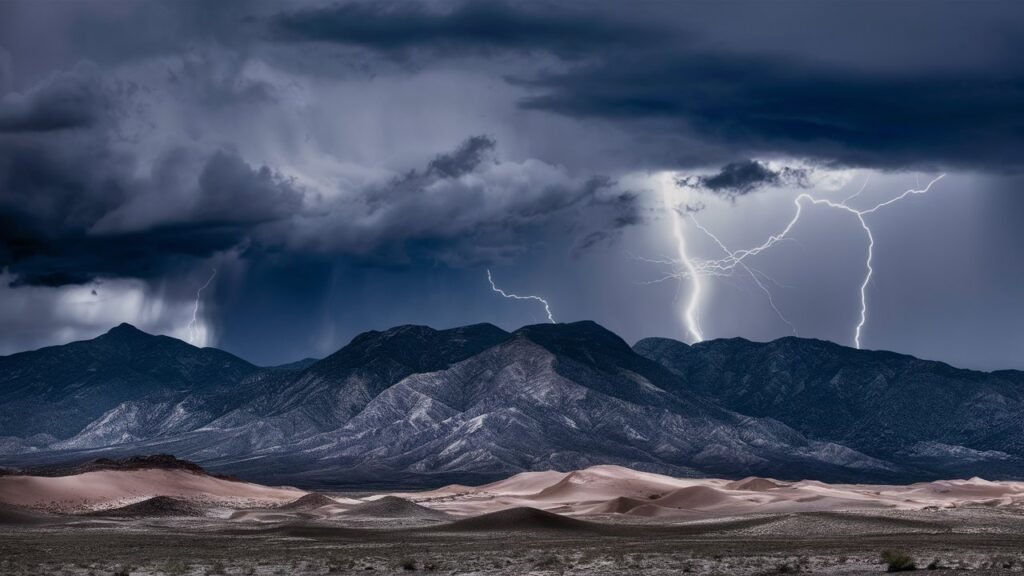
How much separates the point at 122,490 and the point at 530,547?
9641 cm

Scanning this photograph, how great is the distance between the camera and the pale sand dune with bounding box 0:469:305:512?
488 ft

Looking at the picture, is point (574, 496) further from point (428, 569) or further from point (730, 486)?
point (428, 569)

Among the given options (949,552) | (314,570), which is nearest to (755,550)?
(949,552)

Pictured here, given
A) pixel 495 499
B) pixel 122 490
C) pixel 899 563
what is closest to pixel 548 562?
pixel 899 563

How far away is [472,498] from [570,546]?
4018 inches

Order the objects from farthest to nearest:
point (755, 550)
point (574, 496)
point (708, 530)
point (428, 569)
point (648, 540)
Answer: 1. point (574, 496)
2. point (708, 530)
3. point (648, 540)
4. point (755, 550)
5. point (428, 569)

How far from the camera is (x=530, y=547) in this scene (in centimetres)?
8350

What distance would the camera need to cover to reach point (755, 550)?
75.7 meters

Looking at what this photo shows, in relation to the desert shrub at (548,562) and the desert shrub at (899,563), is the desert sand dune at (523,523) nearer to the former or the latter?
the desert shrub at (548,562)

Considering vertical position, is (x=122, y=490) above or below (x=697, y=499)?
above

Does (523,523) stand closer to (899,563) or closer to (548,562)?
(548,562)

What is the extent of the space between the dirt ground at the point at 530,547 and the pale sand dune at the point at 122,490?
25602mm

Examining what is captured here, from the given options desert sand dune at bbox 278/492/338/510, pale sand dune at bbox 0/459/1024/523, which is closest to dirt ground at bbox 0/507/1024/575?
pale sand dune at bbox 0/459/1024/523

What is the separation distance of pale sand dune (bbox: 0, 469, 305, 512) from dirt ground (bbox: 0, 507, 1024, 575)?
25602mm
